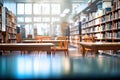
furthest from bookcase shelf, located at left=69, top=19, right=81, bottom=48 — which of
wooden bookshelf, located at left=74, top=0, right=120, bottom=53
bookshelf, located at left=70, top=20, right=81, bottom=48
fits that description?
wooden bookshelf, located at left=74, top=0, right=120, bottom=53

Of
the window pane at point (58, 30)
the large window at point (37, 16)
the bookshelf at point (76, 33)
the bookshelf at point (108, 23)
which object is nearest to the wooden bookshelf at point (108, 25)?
the bookshelf at point (108, 23)

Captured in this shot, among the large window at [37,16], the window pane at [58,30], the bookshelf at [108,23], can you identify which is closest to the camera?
the bookshelf at [108,23]

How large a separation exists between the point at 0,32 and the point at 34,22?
1221cm

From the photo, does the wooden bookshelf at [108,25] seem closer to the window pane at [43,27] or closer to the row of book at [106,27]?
the row of book at [106,27]

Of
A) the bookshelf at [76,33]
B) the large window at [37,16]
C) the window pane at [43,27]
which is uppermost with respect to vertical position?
the large window at [37,16]

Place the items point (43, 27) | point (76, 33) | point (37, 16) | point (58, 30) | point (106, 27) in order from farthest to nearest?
point (43, 27) < point (58, 30) < point (37, 16) < point (76, 33) < point (106, 27)

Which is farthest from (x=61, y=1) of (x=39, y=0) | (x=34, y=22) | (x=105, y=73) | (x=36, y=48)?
(x=105, y=73)

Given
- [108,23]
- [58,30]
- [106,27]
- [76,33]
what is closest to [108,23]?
[108,23]

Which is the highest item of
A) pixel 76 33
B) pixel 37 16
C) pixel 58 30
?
pixel 37 16

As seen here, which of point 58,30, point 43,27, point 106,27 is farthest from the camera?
point 43,27

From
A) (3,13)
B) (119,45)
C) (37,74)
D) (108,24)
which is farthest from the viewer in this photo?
(3,13)

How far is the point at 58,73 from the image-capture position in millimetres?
435

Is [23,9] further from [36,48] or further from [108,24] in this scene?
[36,48]

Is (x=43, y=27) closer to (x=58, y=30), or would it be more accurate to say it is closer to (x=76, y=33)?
(x=58, y=30)
